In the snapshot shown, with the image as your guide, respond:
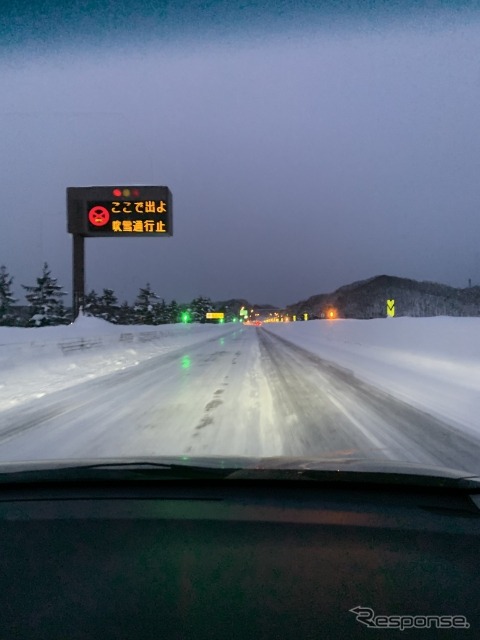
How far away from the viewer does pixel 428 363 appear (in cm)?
1769

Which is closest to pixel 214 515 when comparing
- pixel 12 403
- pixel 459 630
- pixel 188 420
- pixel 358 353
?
pixel 459 630

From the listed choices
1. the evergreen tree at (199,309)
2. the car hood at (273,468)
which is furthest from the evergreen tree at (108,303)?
the car hood at (273,468)

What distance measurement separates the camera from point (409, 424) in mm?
9086

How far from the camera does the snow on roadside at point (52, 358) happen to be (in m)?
13.8

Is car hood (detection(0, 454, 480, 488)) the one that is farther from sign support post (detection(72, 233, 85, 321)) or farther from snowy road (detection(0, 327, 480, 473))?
sign support post (detection(72, 233, 85, 321))

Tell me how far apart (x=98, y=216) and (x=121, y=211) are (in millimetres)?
1280

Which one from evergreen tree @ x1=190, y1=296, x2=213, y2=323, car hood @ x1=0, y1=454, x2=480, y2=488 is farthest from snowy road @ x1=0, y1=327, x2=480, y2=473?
evergreen tree @ x1=190, y1=296, x2=213, y2=323

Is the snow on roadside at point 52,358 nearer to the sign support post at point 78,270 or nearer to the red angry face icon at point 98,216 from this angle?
the sign support post at point 78,270

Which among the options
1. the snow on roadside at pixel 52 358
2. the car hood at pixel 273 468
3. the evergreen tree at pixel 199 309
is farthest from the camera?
the evergreen tree at pixel 199 309

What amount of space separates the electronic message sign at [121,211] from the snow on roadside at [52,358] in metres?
5.50

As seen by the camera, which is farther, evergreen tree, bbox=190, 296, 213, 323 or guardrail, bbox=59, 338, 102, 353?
evergreen tree, bbox=190, 296, 213, 323

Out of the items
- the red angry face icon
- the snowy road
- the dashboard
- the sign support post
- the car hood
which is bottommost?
the snowy road

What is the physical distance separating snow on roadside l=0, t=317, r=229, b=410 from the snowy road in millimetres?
872

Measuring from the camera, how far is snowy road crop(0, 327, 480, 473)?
7.23 m
